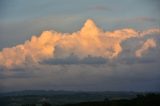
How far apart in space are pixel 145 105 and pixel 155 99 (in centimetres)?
1182

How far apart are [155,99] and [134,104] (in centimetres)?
916

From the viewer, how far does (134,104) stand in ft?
642

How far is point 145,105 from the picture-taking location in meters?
185

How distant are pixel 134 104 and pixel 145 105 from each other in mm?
11351

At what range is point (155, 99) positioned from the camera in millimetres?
195125
